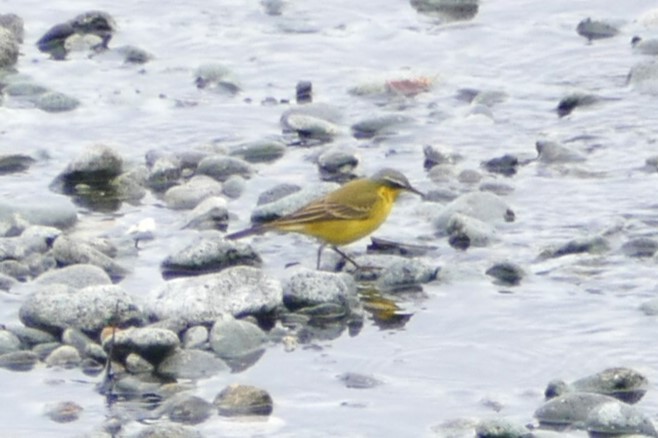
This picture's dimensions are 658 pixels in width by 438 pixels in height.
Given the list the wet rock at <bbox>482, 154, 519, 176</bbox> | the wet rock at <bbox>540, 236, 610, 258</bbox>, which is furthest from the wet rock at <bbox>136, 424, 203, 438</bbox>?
the wet rock at <bbox>482, 154, 519, 176</bbox>

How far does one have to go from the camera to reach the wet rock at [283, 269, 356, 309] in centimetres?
1091

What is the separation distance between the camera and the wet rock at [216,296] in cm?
1055

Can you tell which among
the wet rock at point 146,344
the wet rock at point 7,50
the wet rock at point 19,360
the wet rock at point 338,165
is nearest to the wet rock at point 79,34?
the wet rock at point 7,50

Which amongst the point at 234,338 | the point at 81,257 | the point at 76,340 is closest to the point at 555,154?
the point at 81,257

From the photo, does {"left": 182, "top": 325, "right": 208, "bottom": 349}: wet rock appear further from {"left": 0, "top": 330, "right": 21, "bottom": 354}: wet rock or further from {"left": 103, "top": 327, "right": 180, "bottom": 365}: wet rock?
{"left": 0, "top": 330, "right": 21, "bottom": 354}: wet rock

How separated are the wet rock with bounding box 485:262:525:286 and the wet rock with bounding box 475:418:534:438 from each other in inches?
106

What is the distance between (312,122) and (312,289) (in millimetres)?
4178

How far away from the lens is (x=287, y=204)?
42.4ft

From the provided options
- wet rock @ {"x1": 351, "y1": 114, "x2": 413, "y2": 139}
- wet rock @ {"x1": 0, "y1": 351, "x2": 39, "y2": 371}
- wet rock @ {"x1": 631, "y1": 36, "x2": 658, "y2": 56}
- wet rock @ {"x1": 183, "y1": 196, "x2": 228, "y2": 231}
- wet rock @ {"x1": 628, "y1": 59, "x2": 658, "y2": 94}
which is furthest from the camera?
wet rock @ {"x1": 631, "y1": 36, "x2": 658, "y2": 56}

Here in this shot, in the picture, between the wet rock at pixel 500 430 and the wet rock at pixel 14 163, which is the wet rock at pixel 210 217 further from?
the wet rock at pixel 500 430

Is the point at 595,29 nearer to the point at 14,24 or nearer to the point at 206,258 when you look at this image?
the point at 14,24

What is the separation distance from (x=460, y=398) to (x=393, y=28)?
872cm

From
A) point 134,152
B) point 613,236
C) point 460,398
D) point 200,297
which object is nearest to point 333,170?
point 134,152

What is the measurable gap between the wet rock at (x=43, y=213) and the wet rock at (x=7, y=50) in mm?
3945
